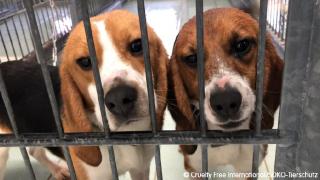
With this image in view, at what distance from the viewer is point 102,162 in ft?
5.15

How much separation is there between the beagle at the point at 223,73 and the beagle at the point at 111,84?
8 centimetres

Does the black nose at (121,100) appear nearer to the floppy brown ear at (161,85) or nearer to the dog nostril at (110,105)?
the dog nostril at (110,105)

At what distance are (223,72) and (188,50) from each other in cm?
21

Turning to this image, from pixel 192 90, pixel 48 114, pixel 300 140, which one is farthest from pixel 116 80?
pixel 48 114

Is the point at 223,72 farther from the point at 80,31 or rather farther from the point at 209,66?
the point at 80,31

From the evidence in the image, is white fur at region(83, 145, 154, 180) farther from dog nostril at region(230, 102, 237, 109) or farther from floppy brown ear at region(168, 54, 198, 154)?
dog nostril at region(230, 102, 237, 109)

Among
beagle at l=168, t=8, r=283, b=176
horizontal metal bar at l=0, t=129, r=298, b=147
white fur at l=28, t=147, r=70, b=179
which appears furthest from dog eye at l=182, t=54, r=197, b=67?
white fur at l=28, t=147, r=70, b=179

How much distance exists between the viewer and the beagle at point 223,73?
4.07 feet

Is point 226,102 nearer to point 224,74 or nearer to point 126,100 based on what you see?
point 224,74

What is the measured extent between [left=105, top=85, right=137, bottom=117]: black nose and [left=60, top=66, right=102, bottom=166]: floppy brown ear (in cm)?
24

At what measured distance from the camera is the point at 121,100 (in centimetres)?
122

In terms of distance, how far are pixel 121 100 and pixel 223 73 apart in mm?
373

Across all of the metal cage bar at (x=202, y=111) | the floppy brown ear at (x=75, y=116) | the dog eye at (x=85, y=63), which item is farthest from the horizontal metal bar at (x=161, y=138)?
the dog eye at (x=85, y=63)

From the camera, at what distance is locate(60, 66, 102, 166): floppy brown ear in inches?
55.5
